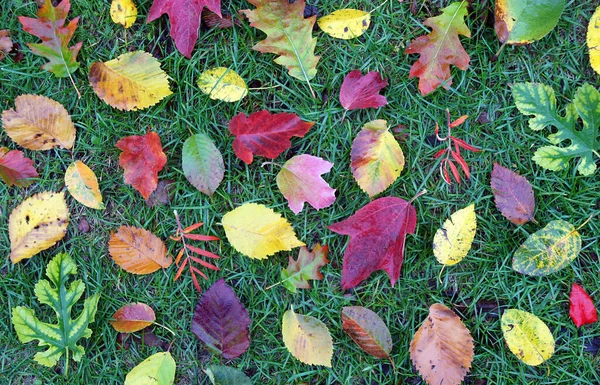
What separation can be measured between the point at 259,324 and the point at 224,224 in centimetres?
43

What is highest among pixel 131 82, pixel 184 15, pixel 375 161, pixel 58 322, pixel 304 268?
pixel 184 15

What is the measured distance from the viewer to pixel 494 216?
1.89m

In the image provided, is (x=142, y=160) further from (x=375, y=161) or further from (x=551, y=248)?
(x=551, y=248)

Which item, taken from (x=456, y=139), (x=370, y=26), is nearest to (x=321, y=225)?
(x=456, y=139)

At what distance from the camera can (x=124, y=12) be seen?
195cm

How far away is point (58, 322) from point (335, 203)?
1207mm

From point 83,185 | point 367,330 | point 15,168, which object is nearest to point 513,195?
point 367,330

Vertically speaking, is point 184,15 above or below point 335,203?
above

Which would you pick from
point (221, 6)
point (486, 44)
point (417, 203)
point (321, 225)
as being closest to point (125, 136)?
point (221, 6)

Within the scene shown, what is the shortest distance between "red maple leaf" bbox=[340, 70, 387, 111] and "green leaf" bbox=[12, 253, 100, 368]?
4.25 ft

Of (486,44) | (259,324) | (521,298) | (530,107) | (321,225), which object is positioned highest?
(486,44)

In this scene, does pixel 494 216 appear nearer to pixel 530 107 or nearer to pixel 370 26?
pixel 530 107

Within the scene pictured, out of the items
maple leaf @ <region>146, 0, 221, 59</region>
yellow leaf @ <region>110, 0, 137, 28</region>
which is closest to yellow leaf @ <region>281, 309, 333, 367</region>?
maple leaf @ <region>146, 0, 221, 59</region>

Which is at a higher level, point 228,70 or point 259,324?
point 228,70
